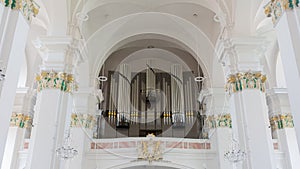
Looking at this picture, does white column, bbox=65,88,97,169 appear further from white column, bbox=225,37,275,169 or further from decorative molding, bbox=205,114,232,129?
white column, bbox=225,37,275,169

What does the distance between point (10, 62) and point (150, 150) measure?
7.65 meters

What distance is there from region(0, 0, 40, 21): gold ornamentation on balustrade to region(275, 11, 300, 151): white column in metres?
4.10

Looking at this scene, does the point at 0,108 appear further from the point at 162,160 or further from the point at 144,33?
the point at 144,33

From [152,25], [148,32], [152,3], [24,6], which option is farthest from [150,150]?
[24,6]

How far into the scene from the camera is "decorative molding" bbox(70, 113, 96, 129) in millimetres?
11016

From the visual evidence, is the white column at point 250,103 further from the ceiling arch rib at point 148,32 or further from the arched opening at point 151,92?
the arched opening at point 151,92

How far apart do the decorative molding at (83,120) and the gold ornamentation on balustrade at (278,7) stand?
7.47 m

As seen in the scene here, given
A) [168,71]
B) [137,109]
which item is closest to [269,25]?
[168,71]

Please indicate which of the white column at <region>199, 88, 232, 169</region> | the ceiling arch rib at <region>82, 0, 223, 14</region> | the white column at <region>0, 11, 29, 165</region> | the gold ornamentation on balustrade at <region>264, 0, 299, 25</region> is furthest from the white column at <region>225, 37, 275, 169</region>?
the white column at <region>0, 11, 29, 165</region>

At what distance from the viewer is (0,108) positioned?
4387 millimetres

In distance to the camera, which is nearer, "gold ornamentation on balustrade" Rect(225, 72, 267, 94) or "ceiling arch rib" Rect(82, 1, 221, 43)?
"gold ornamentation on balustrade" Rect(225, 72, 267, 94)

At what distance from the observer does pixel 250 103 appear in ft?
24.9

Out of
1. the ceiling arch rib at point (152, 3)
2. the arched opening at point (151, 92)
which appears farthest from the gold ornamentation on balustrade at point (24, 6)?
the arched opening at point (151, 92)

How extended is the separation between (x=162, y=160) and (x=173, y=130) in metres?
1.69
